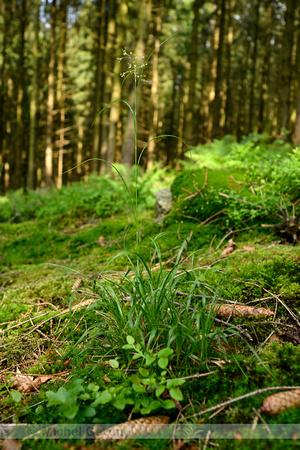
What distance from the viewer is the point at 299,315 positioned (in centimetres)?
175

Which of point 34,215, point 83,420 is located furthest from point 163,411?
point 34,215

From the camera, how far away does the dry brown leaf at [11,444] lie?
1.19 metres

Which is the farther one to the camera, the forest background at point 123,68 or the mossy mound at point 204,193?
the forest background at point 123,68

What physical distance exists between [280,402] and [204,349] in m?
0.40

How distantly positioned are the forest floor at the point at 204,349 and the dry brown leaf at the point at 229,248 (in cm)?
5

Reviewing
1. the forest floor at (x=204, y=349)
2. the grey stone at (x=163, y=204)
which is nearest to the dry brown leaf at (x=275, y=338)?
the forest floor at (x=204, y=349)

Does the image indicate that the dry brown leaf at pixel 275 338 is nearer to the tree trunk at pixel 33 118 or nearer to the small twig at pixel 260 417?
the small twig at pixel 260 417

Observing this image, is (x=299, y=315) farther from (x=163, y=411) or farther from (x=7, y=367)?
(x=7, y=367)

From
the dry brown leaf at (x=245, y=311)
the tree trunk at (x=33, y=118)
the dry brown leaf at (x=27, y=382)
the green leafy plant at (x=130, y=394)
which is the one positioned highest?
the tree trunk at (x=33, y=118)

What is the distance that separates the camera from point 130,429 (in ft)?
3.92

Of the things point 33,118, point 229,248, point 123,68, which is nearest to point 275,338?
point 229,248

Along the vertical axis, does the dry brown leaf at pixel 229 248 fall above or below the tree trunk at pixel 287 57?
below

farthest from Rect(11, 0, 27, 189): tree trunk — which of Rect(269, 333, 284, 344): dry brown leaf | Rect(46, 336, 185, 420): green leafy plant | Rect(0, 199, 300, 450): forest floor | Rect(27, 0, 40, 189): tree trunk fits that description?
Rect(269, 333, 284, 344): dry brown leaf

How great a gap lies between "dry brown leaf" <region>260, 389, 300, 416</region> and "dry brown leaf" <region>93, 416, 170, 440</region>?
42cm
